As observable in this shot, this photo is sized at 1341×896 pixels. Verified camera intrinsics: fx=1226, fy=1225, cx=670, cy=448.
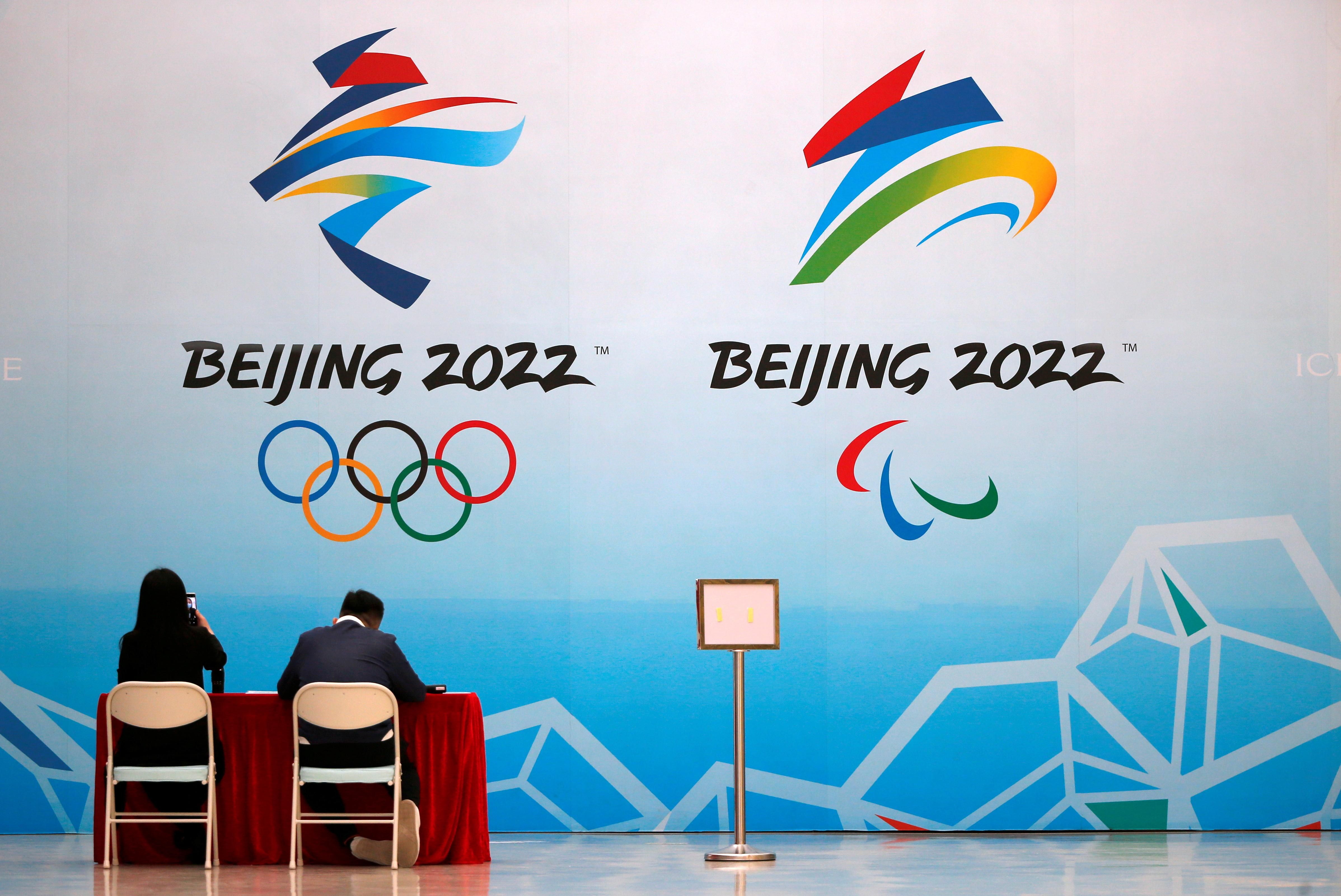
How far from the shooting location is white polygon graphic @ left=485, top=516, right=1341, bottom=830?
249 inches

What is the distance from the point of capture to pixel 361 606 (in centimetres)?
523

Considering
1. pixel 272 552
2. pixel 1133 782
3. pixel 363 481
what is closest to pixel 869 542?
pixel 1133 782

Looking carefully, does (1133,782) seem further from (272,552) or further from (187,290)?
(187,290)

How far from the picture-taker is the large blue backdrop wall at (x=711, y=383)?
6344mm

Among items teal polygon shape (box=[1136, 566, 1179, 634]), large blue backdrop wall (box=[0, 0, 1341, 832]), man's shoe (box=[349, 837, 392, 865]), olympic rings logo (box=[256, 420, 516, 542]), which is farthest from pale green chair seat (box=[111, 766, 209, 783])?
teal polygon shape (box=[1136, 566, 1179, 634])

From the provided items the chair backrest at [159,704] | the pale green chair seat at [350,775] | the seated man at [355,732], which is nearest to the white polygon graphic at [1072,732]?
the seated man at [355,732]

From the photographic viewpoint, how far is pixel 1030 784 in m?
6.34

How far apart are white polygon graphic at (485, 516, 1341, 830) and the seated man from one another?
4.42 ft

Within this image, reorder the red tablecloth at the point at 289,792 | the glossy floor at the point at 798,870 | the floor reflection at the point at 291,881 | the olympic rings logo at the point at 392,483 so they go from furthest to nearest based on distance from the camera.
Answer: the olympic rings logo at the point at 392,483 → the red tablecloth at the point at 289,792 → the glossy floor at the point at 798,870 → the floor reflection at the point at 291,881

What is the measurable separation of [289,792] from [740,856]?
1905 mm

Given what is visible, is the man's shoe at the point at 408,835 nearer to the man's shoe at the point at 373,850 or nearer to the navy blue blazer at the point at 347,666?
the man's shoe at the point at 373,850

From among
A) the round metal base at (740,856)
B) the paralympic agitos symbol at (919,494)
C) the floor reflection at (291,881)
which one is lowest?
the round metal base at (740,856)

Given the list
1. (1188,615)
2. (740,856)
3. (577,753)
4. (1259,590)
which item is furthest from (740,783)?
(1259,590)

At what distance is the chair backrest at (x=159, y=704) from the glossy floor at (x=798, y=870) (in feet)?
1.93
